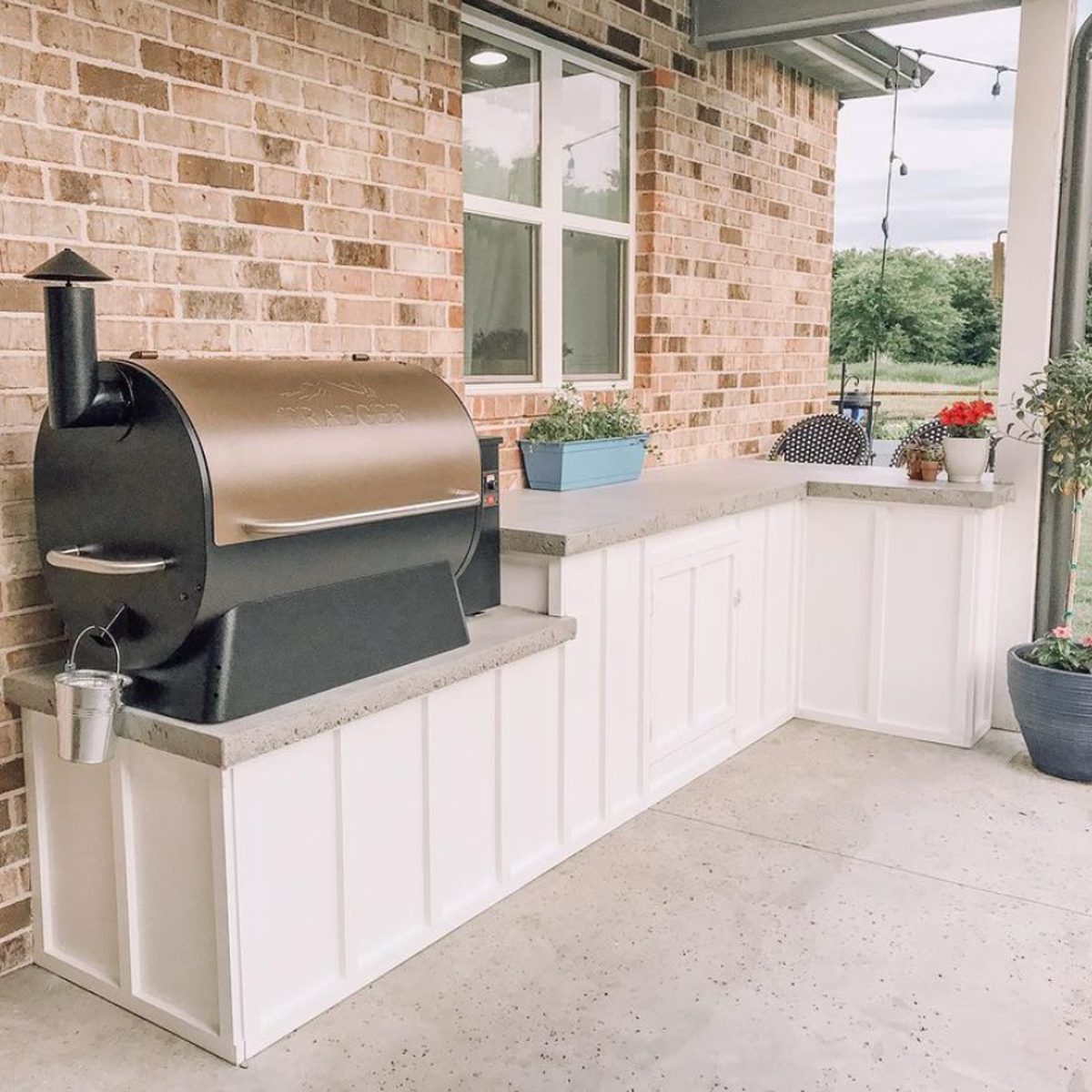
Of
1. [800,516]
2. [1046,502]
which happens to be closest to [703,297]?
[800,516]

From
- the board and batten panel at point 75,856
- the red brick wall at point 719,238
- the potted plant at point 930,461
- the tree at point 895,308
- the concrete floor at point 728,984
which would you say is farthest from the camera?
the tree at point 895,308

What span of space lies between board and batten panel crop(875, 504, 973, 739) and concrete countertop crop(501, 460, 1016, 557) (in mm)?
94

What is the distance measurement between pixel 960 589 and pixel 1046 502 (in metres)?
0.47

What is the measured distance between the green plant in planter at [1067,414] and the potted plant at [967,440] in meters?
0.12

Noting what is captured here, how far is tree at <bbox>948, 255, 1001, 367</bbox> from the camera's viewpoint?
845 cm

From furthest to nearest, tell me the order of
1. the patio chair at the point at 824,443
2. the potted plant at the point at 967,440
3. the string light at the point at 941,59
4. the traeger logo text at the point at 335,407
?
the string light at the point at 941,59
the patio chair at the point at 824,443
the potted plant at the point at 967,440
the traeger logo text at the point at 335,407

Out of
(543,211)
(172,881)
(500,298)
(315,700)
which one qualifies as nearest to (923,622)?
(500,298)

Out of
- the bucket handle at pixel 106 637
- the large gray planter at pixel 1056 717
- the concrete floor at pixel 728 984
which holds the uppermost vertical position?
the bucket handle at pixel 106 637

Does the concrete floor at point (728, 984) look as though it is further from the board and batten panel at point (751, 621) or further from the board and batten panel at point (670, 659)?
the board and batten panel at point (751, 621)

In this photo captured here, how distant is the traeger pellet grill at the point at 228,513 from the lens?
208 centimetres

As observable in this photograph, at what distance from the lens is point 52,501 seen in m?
2.29

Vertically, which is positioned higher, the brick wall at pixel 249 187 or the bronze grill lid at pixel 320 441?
the brick wall at pixel 249 187

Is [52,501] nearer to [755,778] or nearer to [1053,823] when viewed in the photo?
[755,778]

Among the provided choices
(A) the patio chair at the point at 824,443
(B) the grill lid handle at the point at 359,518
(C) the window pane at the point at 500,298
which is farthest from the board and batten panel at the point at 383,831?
(A) the patio chair at the point at 824,443
